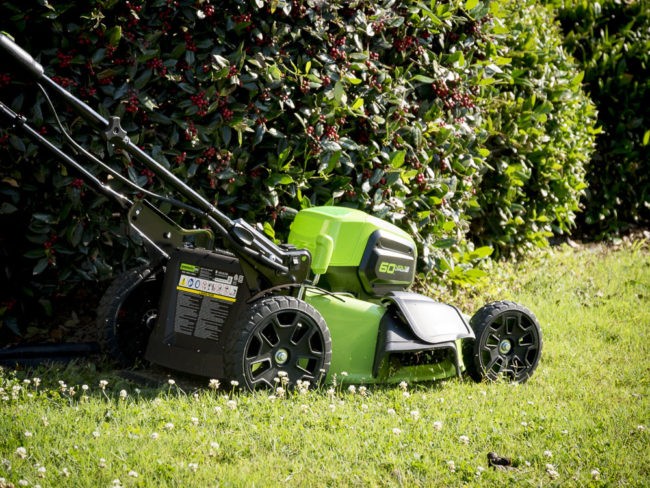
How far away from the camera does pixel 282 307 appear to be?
3.97 meters

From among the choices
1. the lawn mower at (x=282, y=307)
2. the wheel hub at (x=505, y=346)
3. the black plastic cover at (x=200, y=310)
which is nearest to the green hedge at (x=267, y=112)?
the lawn mower at (x=282, y=307)

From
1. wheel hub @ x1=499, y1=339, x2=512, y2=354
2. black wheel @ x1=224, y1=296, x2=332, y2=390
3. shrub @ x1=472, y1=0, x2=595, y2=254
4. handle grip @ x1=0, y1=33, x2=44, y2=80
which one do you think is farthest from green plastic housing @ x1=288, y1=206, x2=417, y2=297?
shrub @ x1=472, y1=0, x2=595, y2=254

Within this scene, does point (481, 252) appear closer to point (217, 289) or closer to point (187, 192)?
point (217, 289)

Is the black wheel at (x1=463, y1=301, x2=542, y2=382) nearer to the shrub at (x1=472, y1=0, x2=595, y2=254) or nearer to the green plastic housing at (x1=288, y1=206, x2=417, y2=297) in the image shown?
the green plastic housing at (x1=288, y1=206, x2=417, y2=297)

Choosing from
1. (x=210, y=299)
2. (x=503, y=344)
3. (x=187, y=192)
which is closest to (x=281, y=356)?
(x=210, y=299)

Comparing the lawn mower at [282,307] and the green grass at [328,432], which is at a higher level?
the lawn mower at [282,307]

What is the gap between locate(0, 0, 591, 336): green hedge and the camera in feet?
14.9

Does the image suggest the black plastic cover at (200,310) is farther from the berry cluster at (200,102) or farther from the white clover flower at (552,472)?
the white clover flower at (552,472)

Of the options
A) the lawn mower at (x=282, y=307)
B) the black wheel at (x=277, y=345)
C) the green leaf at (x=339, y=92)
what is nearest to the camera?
the black wheel at (x=277, y=345)

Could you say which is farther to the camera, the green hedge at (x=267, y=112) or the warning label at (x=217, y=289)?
the green hedge at (x=267, y=112)

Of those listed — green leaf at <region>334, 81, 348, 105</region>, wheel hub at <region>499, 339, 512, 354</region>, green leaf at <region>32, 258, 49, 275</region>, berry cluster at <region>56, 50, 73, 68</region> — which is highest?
green leaf at <region>334, 81, 348, 105</region>

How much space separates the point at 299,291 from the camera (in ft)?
14.0

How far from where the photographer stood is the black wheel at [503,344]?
178 inches

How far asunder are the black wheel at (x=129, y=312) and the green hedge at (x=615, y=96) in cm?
515
